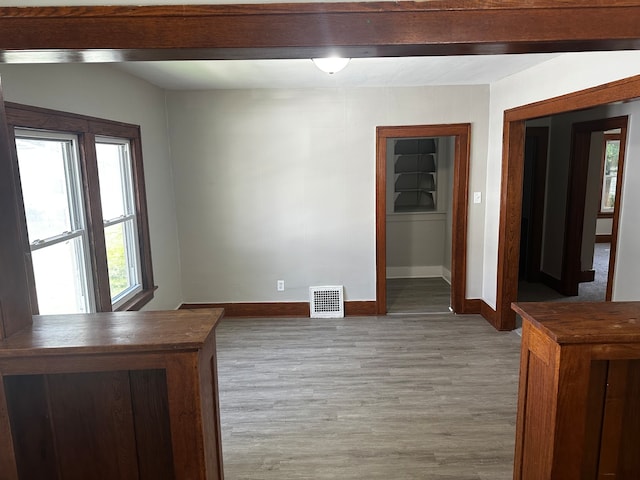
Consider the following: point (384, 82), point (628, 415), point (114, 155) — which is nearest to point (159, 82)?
point (114, 155)

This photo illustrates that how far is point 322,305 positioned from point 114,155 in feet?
8.40

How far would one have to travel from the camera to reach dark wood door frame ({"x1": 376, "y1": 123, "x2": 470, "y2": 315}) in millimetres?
4461

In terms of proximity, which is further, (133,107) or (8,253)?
(133,107)

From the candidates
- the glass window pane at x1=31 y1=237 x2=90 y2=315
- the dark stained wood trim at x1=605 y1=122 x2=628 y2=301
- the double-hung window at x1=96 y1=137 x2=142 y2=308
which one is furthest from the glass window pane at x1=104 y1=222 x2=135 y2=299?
the dark stained wood trim at x1=605 y1=122 x2=628 y2=301

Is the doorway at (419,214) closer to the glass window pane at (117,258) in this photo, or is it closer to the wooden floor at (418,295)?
the wooden floor at (418,295)

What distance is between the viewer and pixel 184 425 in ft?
4.91

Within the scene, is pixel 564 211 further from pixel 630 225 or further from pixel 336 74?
pixel 336 74

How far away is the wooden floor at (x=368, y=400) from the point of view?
240cm

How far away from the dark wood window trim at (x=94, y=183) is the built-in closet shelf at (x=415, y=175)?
369 cm

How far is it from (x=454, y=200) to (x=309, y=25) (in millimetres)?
3630

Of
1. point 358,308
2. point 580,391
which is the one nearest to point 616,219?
point 358,308

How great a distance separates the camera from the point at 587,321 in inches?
63.4

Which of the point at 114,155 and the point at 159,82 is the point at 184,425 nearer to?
the point at 114,155

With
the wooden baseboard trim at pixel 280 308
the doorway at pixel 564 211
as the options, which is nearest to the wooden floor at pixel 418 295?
the wooden baseboard trim at pixel 280 308
